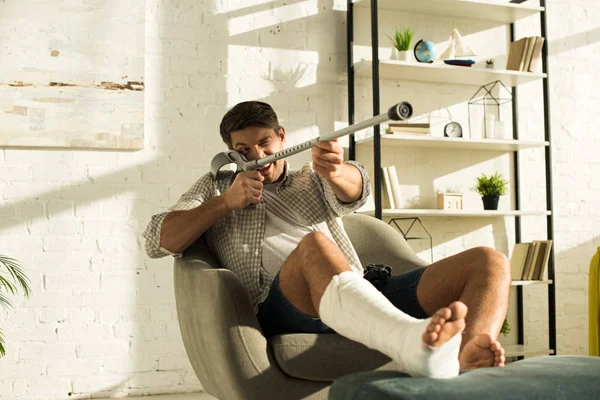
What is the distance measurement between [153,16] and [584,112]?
2576 millimetres

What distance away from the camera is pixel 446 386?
1.25 metres

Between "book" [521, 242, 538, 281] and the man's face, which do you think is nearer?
the man's face

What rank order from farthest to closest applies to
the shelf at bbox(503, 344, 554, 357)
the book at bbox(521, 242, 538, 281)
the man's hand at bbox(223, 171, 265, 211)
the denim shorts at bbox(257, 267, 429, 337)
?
the book at bbox(521, 242, 538, 281) → the shelf at bbox(503, 344, 554, 357) → the man's hand at bbox(223, 171, 265, 211) → the denim shorts at bbox(257, 267, 429, 337)

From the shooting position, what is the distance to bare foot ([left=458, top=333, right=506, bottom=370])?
1484 mm

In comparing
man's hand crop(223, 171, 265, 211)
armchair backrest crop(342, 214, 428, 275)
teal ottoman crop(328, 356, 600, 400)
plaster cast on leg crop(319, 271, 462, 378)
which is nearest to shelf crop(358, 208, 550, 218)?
armchair backrest crop(342, 214, 428, 275)

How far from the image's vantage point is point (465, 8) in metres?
3.88

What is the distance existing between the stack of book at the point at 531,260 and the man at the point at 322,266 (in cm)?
178

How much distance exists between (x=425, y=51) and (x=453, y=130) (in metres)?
0.47

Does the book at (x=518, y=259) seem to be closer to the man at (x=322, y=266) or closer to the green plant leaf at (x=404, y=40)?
the green plant leaf at (x=404, y=40)

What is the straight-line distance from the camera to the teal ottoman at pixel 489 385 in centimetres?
123

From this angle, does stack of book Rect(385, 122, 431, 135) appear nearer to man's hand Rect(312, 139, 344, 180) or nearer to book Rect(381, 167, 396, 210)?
book Rect(381, 167, 396, 210)

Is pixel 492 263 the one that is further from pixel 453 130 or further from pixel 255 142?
pixel 453 130

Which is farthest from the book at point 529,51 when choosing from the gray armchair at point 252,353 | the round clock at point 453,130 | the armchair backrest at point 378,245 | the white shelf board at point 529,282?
the gray armchair at point 252,353

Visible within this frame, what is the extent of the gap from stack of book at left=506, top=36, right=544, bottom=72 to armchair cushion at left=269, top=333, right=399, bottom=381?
244cm
